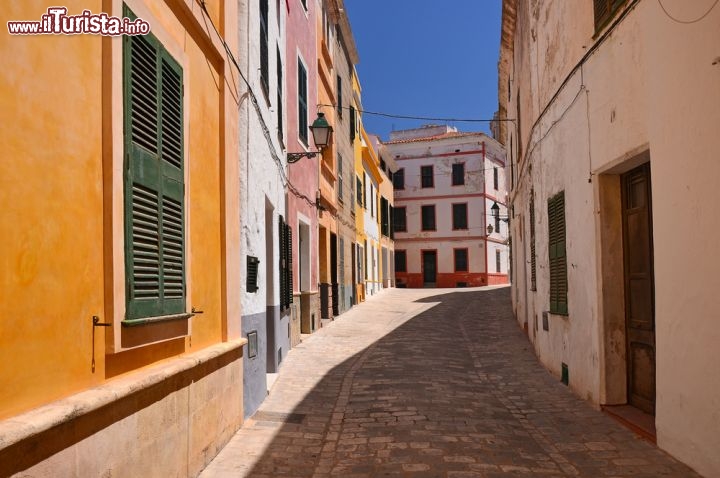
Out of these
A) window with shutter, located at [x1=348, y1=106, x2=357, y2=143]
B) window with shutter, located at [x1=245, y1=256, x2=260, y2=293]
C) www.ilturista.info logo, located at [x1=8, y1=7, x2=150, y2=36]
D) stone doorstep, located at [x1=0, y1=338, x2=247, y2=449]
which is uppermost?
window with shutter, located at [x1=348, y1=106, x2=357, y2=143]

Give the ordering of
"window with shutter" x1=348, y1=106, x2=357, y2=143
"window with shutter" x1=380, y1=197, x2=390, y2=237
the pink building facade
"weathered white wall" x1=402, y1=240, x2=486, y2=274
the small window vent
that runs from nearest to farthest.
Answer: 1. the small window vent
2. the pink building facade
3. "window with shutter" x1=348, y1=106, x2=357, y2=143
4. "window with shutter" x1=380, y1=197, x2=390, y2=237
5. "weathered white wall" x1=402, y1=240, x2=486, y2=274

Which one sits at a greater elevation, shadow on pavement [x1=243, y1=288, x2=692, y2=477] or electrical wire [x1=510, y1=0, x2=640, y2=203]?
electrical wire [x1=510, y1=0, x2=640, y2=203]

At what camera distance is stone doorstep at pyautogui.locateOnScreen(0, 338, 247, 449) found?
2.63 m

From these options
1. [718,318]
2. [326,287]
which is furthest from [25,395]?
[326,287]

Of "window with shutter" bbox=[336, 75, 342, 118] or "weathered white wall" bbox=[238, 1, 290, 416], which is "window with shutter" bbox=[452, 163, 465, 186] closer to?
"window with shutter" bbox=[336, 75, 342, 118]

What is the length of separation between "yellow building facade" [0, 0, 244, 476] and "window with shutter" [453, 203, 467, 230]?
113 feet

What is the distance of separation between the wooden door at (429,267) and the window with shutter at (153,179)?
35155mm

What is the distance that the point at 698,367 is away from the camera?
4.79 metres

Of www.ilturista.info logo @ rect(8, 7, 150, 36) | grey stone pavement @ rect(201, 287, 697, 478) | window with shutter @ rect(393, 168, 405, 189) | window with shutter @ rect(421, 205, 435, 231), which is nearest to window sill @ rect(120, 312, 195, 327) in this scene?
grey stone pavement @ rect(201, 287, 697, 478)

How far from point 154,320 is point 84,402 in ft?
3.27

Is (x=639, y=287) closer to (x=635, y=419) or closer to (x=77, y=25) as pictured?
(x=635, y=419)

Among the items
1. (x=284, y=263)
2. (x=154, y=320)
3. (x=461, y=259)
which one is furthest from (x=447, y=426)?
(x=461, y=259)

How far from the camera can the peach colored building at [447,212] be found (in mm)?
38875

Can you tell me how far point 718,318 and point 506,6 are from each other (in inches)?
440
